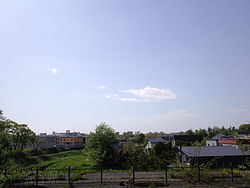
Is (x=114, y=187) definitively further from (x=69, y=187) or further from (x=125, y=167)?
(x=125, y=167)

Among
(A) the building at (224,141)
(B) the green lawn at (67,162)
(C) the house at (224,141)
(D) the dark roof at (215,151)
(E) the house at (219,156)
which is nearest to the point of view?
(E) the house at (219,156)

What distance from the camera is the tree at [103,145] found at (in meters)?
22.5

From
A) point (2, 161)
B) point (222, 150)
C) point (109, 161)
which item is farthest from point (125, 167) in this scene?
point (2, 161)

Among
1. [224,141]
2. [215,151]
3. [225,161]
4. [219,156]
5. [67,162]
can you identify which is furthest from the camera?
[224,141]

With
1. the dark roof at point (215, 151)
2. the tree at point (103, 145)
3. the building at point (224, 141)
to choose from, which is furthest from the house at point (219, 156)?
the tree at point (103, 145)

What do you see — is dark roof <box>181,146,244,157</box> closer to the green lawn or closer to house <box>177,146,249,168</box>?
house <box>177,146,249,168</box>

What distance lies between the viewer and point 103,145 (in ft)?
77.2

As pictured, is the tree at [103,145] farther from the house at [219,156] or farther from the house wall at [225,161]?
the house wall at [225,161]

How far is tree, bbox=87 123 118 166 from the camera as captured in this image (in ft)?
73.8

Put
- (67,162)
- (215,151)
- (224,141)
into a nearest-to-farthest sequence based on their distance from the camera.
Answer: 1. (215,151)
2. (67,162)
3. (224,141)

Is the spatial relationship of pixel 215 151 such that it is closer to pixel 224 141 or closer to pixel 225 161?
pixel 225 161

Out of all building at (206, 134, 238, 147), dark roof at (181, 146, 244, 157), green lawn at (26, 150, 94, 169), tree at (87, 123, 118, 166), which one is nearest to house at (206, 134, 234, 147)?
building at (206, 134, 238, 147)

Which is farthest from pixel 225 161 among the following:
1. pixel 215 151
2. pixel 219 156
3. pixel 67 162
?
pixel 67 162

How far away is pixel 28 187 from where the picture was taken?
11.7m
